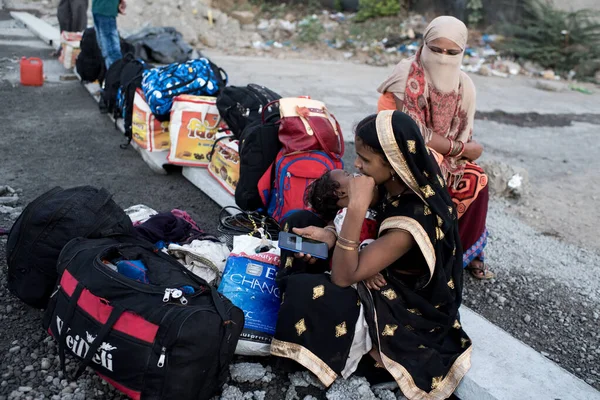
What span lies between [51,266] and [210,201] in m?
1.91

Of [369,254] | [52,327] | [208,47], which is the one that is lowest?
[208,47]

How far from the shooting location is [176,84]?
5.20 m

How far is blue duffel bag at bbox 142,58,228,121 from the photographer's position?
5.18 meters

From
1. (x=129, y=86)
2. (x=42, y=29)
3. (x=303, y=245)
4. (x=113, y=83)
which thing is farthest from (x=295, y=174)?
(x=42, y=29)

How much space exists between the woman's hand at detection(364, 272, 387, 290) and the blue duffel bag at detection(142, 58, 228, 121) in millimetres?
3185

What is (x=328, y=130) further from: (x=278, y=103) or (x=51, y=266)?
(x=51, y=266)

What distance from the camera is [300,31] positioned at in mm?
15016

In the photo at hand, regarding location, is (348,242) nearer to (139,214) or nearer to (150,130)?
(139,214)

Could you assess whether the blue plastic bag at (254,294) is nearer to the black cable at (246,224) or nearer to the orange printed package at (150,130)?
the black cable at (246,224)

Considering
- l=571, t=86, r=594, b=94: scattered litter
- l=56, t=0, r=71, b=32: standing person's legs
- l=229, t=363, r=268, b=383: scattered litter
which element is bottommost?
l=56, t=0, r=71, b=32: standing person's legs

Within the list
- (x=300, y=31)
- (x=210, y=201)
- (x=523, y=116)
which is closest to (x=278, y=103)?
(x=210, y=201)

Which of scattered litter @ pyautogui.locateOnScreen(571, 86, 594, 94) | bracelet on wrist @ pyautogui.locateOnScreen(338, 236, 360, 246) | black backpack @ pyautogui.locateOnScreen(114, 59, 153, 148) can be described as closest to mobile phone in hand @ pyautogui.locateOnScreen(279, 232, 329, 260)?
bracelet on wrist @ pyautogui.locateOnScreen(338, 236, 360, 246)

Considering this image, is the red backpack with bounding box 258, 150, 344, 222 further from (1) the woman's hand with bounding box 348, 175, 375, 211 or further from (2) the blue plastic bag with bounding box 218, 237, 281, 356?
(1) the woman's hand with bounding box 348, 175, 375, 211

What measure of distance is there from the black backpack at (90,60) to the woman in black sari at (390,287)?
6.17m
